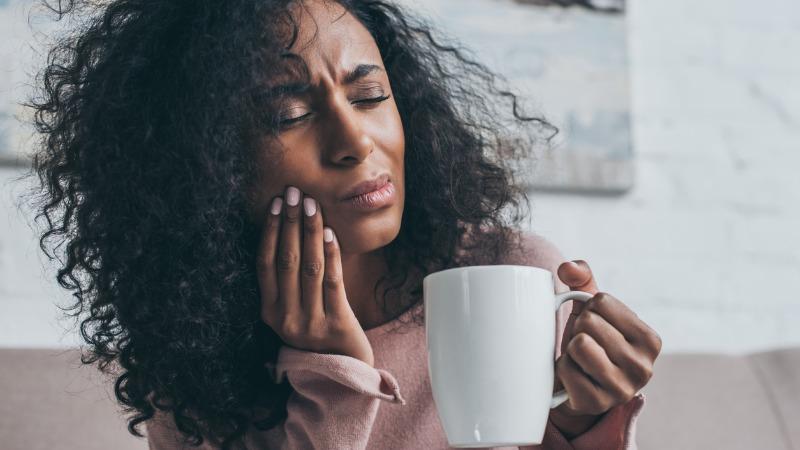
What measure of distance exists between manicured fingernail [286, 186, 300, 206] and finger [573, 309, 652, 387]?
31 cm

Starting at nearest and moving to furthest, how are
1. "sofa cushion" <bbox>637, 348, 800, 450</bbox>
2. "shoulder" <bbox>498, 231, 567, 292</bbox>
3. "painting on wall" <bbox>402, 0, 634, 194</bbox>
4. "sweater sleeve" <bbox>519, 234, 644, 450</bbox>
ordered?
"sweater sleeve" <bbox>519, 234, 644, 450</bbox> < "shoulder" <bbox>498, 231, 567, 292</bbox> < "sofa cushion" <bbox>637, 348, 800, 450</bbox> < "painting on wall" <bbox>402, 0, 634, 194</bbox>

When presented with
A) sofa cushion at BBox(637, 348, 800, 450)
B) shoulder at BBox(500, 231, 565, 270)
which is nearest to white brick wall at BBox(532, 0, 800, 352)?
sofa cushion at BBox(637, 348, 800, 450)

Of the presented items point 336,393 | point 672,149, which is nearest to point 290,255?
point 336,393

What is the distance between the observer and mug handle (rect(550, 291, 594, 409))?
70 cm

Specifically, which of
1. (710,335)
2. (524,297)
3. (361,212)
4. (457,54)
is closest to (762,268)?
(710,335)

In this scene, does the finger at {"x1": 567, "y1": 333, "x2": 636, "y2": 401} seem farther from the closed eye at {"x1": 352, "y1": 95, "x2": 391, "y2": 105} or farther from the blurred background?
the blurred background

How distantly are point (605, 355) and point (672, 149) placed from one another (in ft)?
3.57

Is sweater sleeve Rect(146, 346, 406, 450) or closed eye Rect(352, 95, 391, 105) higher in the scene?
closed eye Rect(352, 95, 391, 105)

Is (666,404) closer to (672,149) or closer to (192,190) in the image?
(672,149)

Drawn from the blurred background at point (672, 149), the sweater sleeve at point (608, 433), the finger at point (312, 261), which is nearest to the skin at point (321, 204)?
the finger at point (312, 261)

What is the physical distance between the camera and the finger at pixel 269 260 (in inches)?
35.4

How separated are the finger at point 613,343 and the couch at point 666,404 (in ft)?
1.87

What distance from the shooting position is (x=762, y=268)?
169cm

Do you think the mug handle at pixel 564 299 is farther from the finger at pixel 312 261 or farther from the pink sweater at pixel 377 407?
the finger at pixel 312 261
